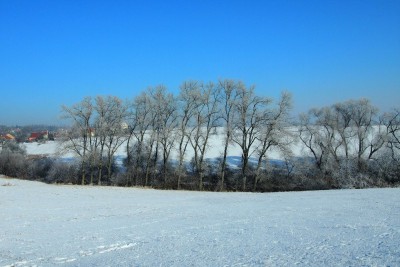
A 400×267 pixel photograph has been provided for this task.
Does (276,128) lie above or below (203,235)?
above

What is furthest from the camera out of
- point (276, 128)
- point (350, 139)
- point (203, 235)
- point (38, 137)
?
point (38, 137)

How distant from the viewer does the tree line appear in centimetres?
3641

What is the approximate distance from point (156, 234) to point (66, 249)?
9.70ft

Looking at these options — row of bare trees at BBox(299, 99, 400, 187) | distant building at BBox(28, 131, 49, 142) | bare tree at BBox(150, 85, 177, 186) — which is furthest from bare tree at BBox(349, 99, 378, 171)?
distant building at BBox(28, 131, 49, 142)

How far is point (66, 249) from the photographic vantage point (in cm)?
1061

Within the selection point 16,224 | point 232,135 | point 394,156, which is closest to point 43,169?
point 232,135

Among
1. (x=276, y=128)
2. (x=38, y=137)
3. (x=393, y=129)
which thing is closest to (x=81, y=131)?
(x=276, y=128)

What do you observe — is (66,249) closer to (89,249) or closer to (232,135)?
(89,249)

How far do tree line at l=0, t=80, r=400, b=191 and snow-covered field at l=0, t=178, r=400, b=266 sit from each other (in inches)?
714

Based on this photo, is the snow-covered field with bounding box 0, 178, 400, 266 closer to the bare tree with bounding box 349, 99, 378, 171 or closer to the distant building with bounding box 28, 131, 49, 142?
the bare tree with bounding box 349, 99, 378, 171

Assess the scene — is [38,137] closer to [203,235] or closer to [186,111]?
[186,111]

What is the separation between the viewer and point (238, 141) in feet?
121

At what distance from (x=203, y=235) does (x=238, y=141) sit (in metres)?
25.7

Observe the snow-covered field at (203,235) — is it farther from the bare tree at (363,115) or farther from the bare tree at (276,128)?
the bare tree at (363,115)
